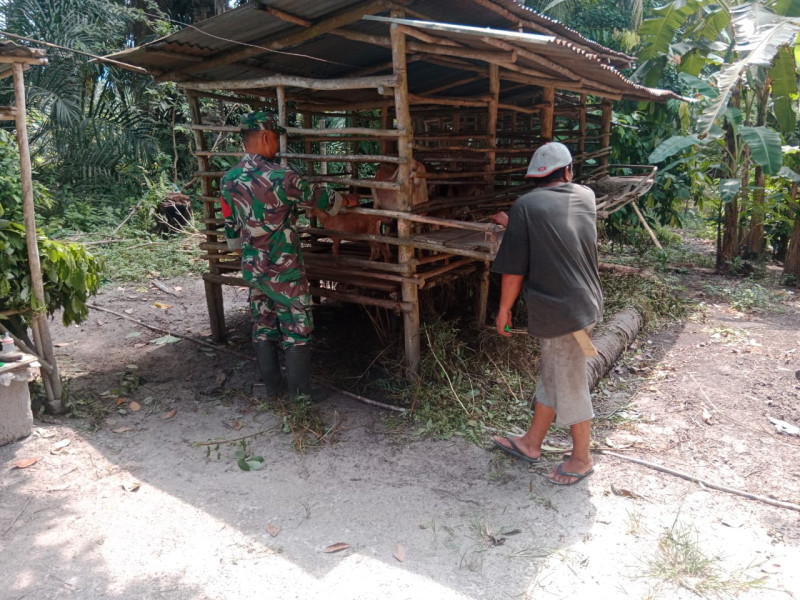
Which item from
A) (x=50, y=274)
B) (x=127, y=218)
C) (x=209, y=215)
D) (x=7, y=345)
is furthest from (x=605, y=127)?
(x=127, y=218)

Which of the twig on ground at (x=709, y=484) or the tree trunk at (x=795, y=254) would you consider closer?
the twig on ground at (x=709, y=484)

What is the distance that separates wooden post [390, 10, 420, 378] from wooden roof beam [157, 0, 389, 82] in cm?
21

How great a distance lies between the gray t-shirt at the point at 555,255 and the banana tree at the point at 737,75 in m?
4.73

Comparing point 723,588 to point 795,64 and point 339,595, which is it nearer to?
point 339,595

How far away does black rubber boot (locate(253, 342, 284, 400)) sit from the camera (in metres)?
4.76

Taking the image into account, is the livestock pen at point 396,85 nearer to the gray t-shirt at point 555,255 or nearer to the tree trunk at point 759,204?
the gray t-shirt at point 555,255

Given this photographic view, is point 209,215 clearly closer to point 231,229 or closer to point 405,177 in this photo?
point 231,229

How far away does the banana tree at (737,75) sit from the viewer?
702 cm

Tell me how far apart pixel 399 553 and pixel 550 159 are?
229cm

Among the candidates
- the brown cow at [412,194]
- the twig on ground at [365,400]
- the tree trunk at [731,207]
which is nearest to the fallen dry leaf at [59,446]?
the twig on ground at [365,400]

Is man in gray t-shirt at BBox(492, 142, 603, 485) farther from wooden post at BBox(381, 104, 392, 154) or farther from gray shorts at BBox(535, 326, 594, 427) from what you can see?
wooden post at BBox(381, 104, 392, 154)

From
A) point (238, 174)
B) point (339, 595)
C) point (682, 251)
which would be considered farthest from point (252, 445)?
point (682, 251)

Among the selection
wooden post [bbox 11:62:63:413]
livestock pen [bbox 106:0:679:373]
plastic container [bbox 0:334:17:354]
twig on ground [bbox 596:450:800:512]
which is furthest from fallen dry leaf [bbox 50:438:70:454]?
twig on ground [bbox 596:450:800:512]

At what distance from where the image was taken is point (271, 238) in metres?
4.38
